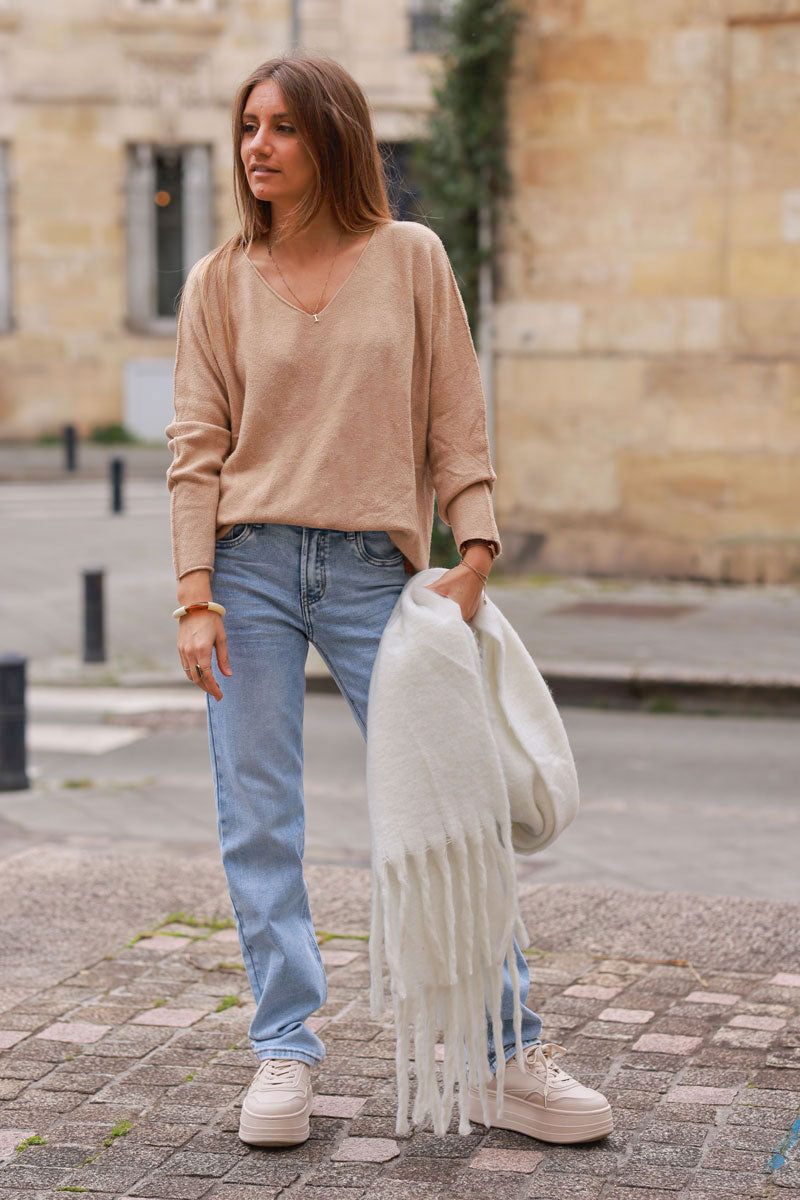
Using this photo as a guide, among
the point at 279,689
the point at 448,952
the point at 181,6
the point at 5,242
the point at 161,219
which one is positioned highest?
the point at 181,6

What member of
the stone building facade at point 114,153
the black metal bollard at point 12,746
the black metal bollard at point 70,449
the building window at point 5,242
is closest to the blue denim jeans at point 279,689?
the black metal bollard at point 12,746

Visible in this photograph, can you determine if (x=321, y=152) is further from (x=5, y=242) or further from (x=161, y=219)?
(x=161, y=219)

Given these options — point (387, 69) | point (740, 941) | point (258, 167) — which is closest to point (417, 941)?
point (258, 167)

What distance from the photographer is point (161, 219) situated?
27.3 meters

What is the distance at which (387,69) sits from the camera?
26375 millimetres

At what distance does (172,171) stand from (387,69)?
3669mm

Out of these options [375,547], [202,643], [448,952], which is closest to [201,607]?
[202,643]

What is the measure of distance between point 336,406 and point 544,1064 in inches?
49.5

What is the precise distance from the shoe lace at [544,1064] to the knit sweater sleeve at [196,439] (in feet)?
3.49

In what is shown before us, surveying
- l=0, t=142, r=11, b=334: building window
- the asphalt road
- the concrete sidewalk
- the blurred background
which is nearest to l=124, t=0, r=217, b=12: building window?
l=0, t=142, r=11, b=334: building window

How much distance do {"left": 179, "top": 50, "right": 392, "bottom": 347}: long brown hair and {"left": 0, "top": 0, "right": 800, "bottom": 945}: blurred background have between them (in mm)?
1086

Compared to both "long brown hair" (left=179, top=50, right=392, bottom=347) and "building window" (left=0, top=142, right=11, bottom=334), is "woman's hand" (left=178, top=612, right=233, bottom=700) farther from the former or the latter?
"building window" (left=0, top=142, right=11, bottom=334)

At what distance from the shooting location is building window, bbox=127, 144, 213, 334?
26.8 metres

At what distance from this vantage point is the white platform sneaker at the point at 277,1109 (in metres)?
3.12
